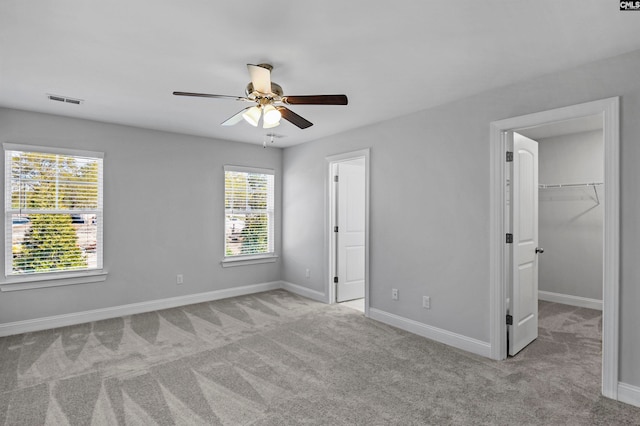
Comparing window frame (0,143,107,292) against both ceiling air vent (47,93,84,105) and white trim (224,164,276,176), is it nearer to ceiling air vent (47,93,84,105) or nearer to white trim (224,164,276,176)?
ceiling air vent (47,93,84,105)

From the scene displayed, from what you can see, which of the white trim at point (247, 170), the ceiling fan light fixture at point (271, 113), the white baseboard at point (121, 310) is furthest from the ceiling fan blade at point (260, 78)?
the white baseboard at point (121, 310)

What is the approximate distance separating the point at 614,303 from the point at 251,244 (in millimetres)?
4527

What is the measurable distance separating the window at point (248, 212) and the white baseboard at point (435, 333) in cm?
230

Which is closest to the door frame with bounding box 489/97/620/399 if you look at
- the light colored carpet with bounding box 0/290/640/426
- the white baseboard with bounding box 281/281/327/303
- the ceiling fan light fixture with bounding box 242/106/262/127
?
the light colored carpet with bounding box 0/290/640/426

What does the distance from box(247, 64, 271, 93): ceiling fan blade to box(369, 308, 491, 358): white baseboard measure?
285 cm

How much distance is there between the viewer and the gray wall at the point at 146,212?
3.87 m

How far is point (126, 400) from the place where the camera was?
2430 mm

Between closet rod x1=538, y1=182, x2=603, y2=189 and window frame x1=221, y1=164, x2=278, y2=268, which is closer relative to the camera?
closet rod x1=538, y1=182, x2=603, y2=189

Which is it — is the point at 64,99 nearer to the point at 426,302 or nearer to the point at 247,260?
the point at 247,260

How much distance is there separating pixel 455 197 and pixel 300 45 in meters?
2.10

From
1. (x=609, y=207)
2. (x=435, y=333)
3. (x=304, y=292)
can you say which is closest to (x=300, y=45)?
(x=609, y=207)

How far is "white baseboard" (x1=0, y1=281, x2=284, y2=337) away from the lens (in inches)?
147

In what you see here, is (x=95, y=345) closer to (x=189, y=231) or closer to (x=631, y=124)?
(x=189, y=231)

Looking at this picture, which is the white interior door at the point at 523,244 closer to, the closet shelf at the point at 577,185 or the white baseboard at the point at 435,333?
the white baseboard at the point at 435,333
